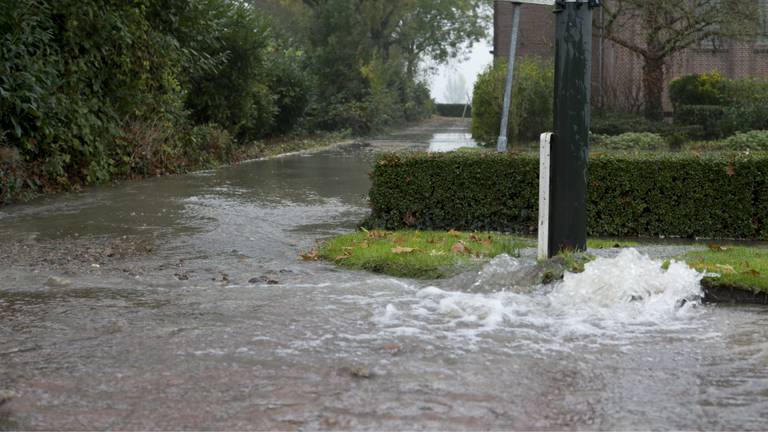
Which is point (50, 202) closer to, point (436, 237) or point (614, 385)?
point (436, 237)

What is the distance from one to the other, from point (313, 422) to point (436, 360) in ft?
4.22

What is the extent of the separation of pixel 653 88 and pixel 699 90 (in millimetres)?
2245

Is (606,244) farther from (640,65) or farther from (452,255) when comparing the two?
(640,65)

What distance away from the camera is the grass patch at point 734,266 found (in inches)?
294

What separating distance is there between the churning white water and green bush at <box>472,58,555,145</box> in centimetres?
1881

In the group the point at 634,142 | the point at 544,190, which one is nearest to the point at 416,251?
the point at 544,190

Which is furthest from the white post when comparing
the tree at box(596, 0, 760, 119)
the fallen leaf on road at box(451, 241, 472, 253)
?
the tree at box(596, 0, 760, 119)

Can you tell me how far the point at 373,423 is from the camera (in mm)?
4594

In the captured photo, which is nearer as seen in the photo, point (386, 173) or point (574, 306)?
point (574, 306)

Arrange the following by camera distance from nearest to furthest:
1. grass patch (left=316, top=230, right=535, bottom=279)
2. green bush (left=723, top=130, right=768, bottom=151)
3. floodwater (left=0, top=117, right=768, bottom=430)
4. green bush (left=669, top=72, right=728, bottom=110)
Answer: floodwater (left=0, top=117, right=768, bottom=430), grass patch (left=316, top=230, right=535, bottom=279), green bush (left=723, top=130, right=768, bottom=151), green bush (left=669, top=72, right=728, bottom=110)

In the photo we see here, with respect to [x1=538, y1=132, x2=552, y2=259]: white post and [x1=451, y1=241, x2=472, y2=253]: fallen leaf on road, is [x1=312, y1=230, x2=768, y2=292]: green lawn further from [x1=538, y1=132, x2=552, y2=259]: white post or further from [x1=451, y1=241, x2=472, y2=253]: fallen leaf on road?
[x1=538, y1=132, x2=552, y2=259]: white post

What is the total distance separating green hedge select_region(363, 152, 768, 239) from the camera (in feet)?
→ 37.0

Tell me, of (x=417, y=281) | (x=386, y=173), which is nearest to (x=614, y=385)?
(x=417, y=281)

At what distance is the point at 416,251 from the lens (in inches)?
362
